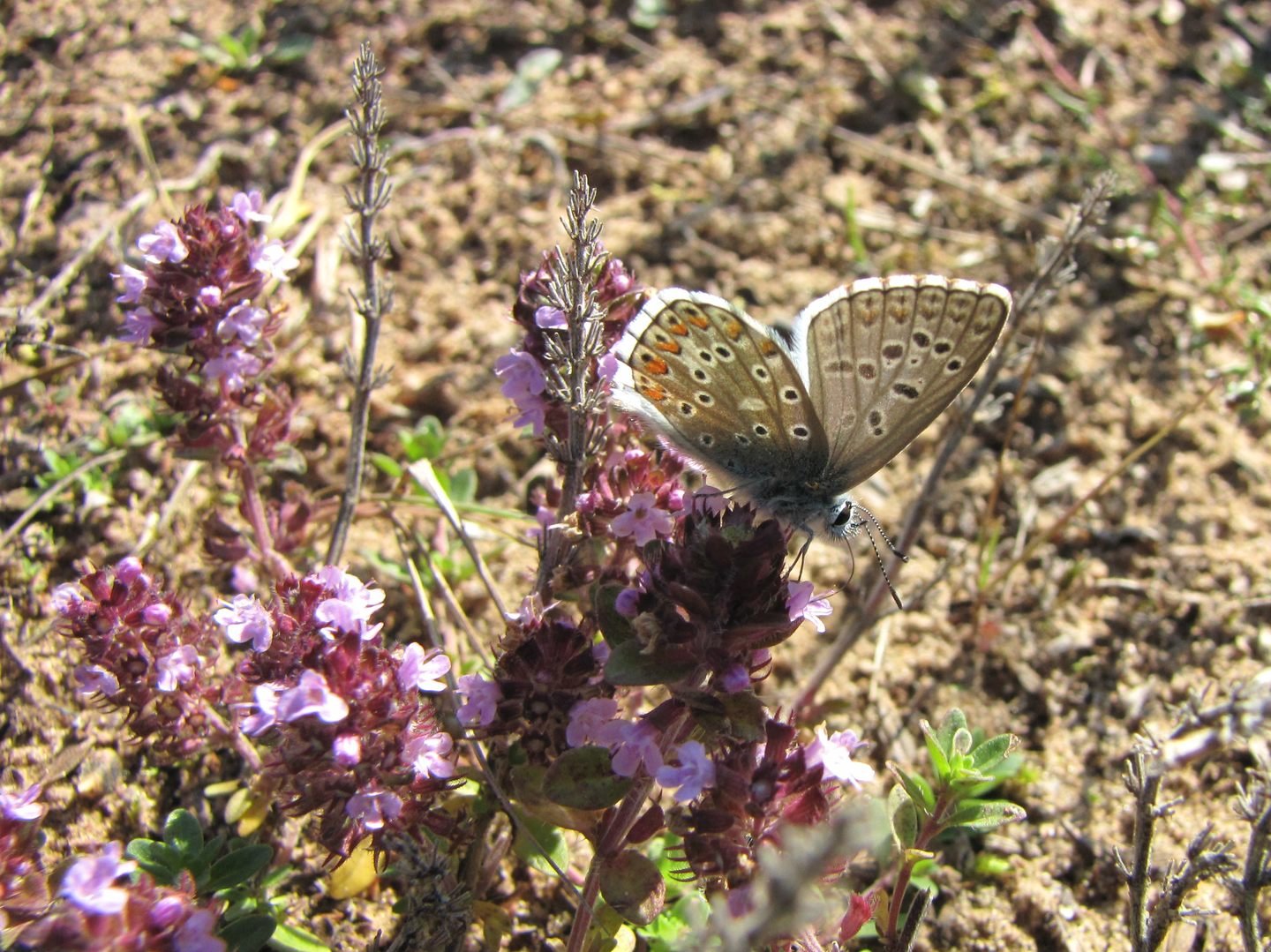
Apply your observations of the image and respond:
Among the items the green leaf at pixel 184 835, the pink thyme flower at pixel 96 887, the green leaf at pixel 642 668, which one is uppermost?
the green leaf at pixel 642 668

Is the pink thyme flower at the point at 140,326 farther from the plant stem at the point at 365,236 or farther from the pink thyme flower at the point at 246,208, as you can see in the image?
the plant stem at the point at 365,236

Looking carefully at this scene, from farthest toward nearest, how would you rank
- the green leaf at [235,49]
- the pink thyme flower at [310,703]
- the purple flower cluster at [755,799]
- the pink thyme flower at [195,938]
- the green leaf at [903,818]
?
1. the green leaf at [235,49]
2. the green leaf at [903,818]
3. the purple flower cluster at [755,799]
4. the pink thyme flower at [310,703]
5. the pink thyme flower at [195,938]

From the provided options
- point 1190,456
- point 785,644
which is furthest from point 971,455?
point 785,644

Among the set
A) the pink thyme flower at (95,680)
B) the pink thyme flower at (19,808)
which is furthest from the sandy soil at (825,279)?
the pink thyme flower at (19,808)

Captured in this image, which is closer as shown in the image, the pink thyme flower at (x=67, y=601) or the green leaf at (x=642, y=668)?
the green leaf at (x=642, y=668)

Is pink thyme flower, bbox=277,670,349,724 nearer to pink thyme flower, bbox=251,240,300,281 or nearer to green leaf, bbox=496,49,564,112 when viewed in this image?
pink thyme flower, bbox=251,240,300,281

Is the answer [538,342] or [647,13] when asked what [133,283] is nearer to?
[538,342]

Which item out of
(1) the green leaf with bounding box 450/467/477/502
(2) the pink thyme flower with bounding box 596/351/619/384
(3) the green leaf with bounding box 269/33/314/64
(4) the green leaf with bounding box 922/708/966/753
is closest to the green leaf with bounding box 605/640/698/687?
(2) the pink thyme flower with bounding box 596/351/619/384
